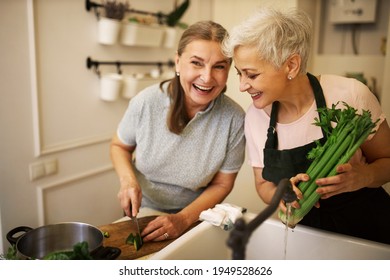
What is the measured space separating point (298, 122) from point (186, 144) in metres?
0.34

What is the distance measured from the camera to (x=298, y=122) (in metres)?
0.82

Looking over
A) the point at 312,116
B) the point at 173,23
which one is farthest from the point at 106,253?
the point at 173,23

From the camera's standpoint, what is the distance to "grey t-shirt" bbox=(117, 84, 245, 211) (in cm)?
103

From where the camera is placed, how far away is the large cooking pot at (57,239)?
693mm

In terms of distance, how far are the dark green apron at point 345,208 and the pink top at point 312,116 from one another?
2 centimetres

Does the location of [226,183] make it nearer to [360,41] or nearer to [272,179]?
[272,179]

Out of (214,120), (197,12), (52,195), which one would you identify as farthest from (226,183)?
(197,12)

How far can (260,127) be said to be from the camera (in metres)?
0.89

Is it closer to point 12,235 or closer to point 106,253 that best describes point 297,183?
point 106,253

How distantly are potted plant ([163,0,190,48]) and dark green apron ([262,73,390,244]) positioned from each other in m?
1.15

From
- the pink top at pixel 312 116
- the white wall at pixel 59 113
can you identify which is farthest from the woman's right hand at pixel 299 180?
the white wall at pixel 59 113

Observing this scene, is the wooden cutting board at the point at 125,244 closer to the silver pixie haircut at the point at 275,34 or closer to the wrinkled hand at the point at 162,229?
the wrinkled hand at the point at 162,229

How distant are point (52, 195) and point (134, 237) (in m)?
0.71

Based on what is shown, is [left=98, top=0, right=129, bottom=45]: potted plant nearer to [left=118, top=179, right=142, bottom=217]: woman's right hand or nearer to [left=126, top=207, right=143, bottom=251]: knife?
[left=118, top=179, right=142, bottom=217]: woman's right hand
